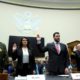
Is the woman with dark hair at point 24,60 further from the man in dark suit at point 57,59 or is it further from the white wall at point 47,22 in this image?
the white wall at point 47,22

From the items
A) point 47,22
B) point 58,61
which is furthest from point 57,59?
point 47,22

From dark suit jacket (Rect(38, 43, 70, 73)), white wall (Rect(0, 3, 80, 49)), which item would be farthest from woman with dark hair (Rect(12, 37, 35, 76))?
white wall (Rect(0, 3, 80, 49))

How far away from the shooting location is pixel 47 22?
22.0ft

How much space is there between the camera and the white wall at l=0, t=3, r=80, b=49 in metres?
6.22

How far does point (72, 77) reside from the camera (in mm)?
2328

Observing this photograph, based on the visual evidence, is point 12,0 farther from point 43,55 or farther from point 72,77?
point 72,77

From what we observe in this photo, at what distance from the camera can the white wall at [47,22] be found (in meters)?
A: 6.22

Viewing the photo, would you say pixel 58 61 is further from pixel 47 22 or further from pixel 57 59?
pixel 47 22

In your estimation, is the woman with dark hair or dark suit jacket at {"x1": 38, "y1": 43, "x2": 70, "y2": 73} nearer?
the woman with dark hair


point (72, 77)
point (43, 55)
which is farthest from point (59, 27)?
point (72, 77)

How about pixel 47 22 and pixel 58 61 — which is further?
pixel 47 22

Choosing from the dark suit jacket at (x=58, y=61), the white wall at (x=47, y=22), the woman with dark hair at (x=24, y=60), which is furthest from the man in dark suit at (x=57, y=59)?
the white wall at (x=47, y=22)

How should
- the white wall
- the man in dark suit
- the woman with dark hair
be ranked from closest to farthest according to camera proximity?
the woman with dark hair → the man in dark suit → the white wall

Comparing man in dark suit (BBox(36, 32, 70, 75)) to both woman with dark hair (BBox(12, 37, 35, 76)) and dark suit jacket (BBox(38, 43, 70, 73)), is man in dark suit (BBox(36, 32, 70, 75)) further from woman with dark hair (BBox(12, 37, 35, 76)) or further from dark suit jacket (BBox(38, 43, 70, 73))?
woman with dark hair (BBox(12, 37, 35, 76))
